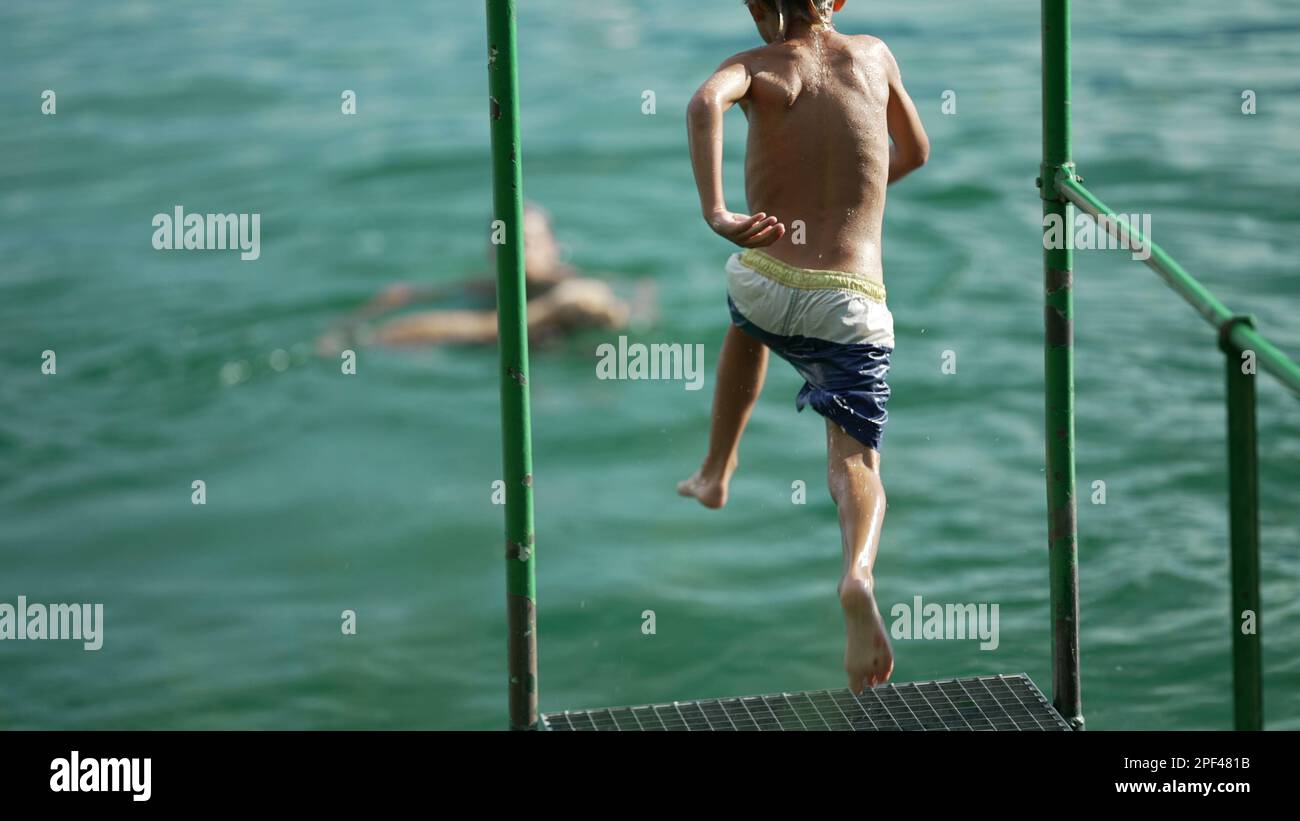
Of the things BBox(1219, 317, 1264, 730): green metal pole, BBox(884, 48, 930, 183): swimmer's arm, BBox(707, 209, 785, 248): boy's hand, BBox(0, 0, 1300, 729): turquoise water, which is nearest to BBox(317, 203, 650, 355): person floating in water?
BBox(0, 0, 1300, 729): turquoise water

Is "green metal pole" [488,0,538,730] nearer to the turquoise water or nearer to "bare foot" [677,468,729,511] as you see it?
"bare foot" [677,468,729,511]

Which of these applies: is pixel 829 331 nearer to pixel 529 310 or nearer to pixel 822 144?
pixel 822 144

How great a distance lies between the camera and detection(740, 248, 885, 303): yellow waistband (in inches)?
161

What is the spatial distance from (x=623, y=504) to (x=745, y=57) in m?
11.2

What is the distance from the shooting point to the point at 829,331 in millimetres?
4074

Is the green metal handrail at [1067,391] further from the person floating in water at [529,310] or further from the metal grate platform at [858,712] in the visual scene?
the person floating in water at [529,310]

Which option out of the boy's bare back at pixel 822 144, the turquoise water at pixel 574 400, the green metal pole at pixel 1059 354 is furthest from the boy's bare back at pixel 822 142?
the turquoise water at pixel 574 400

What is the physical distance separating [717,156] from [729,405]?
85 centimetres

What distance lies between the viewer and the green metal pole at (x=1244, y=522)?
329cm

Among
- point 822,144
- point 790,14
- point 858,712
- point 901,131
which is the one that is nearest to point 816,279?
point 822,144

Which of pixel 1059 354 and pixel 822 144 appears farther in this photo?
pixel 1059 354

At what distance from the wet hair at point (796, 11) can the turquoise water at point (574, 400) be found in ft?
25.6

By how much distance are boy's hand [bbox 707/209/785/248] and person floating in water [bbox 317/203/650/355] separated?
418 inches

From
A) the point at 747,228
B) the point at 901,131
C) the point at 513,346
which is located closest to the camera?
the point at 747,228
